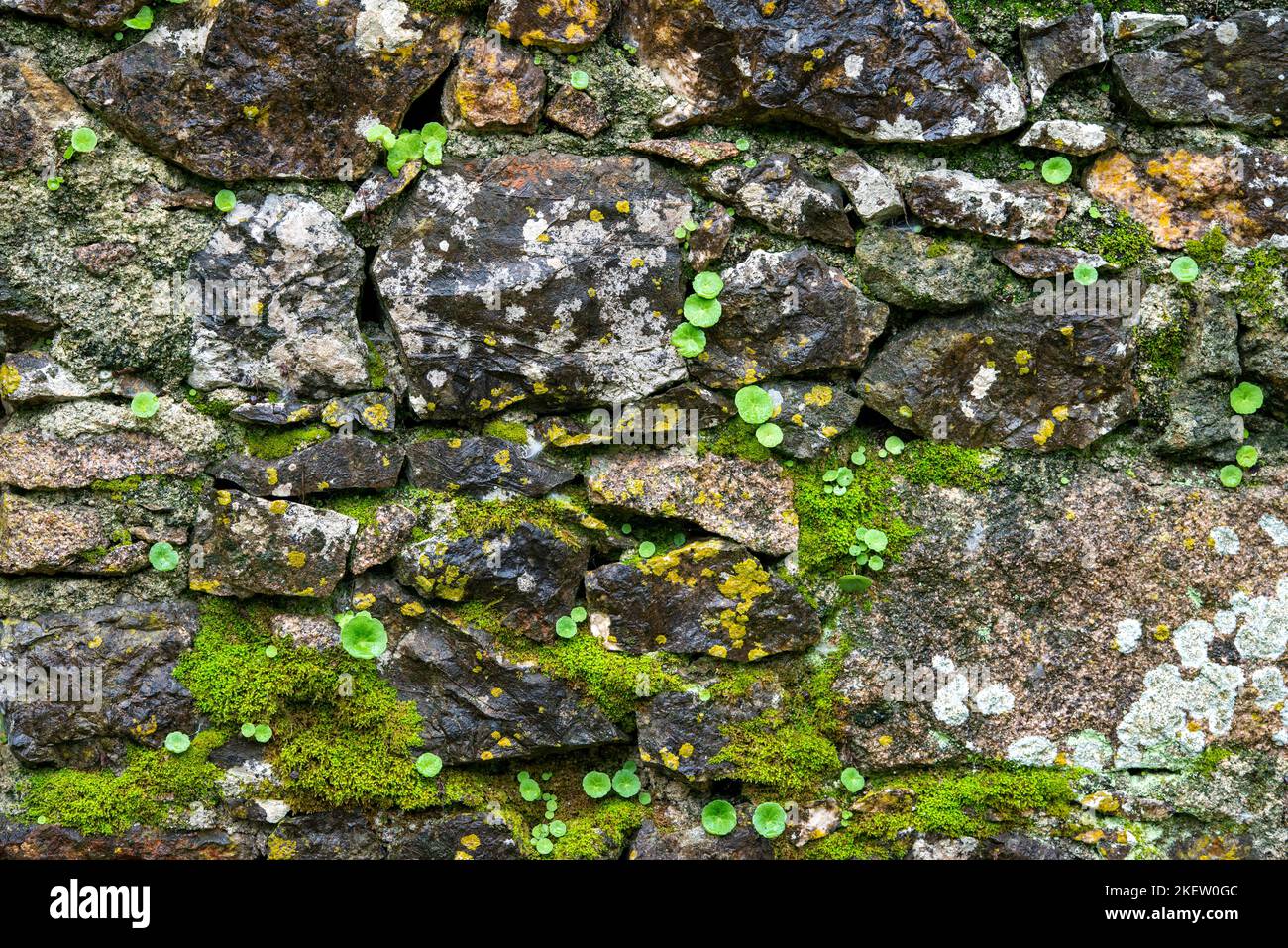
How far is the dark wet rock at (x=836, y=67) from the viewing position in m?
3.11

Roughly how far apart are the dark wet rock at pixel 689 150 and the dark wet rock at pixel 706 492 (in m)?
0.95

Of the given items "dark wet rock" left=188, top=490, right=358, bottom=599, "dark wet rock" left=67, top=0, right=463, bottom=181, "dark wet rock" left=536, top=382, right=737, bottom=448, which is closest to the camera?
"dark wet rock" left=67, top=0, right=463, bottom=181

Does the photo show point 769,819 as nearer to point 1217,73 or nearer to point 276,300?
point 276,300

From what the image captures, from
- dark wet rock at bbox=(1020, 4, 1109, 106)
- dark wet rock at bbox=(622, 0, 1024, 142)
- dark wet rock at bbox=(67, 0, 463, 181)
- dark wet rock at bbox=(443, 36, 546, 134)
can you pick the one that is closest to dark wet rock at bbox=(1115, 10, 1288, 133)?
dark wet rock at bbox=(1020, 4, 1109, 106)

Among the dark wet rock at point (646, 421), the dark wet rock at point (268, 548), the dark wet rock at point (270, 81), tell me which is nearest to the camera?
the dark wet rock at point (270, 81)

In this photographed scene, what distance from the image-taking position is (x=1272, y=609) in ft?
10.5

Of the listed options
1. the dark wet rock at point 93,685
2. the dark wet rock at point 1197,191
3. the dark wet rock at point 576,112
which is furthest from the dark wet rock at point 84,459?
the dark wet rock at point 1197,191

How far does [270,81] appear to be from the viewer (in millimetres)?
3053

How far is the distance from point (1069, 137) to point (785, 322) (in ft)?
3.61

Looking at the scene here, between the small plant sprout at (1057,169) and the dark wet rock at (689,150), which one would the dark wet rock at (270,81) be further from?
the small plant sprout at (1057,169)

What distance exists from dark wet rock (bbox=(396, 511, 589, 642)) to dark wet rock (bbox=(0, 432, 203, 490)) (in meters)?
0.81

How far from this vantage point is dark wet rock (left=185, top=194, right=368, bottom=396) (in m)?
3.13

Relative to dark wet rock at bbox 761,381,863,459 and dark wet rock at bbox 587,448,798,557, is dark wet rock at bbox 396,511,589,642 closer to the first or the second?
dark wet rock at bbox 587,448,798,557

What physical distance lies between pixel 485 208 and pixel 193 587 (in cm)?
156
